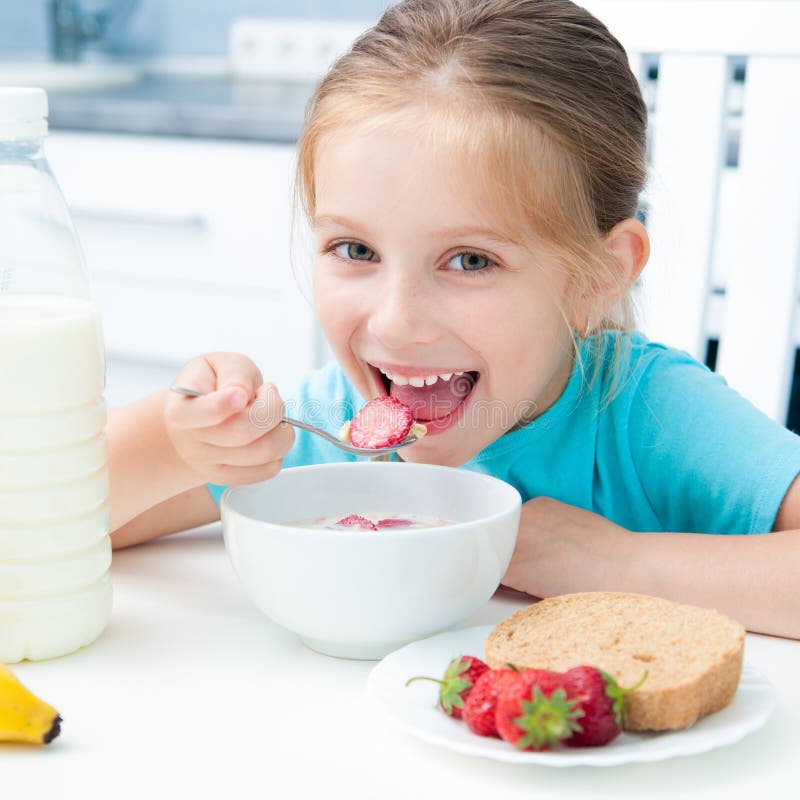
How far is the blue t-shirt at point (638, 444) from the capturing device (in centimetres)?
111

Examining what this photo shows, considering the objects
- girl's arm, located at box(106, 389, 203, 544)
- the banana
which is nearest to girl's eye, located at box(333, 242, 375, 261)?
girl's arm, located at box(106, 389, 203, 544)

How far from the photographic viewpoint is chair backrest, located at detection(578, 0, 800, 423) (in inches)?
52.0


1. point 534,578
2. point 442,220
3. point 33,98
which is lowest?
point 534,578

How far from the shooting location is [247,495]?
882 millimetres

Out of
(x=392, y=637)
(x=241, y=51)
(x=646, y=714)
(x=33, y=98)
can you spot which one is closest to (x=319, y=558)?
(x=392, y=637)

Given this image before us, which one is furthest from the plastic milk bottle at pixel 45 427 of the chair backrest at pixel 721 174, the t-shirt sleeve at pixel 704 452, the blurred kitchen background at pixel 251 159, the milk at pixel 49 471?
the chair backrest at pixel 721 174

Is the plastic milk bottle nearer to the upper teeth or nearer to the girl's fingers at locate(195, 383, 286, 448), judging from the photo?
the girl's fingers at locate(195, 383, 286, 448)

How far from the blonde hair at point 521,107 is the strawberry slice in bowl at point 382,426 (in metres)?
0.19

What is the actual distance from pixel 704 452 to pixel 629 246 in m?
0.21

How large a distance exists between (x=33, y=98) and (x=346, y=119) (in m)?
0.37

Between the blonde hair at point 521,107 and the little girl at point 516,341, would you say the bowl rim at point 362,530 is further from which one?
the blonde hair at point 521,107

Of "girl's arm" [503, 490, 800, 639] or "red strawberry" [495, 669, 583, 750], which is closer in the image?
"red strawberry" [495, 669, 583, 750]

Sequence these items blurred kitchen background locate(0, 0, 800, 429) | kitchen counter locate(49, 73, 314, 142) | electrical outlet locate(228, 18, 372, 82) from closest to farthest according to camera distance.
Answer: blurred kitchen background locate(0, 0, 800, 429) < kitchen counter locate(49, 73, 314, 142) < electrical outlet locate(228, 18, 372, 82)

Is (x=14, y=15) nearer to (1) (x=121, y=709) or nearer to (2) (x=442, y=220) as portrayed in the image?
(2) (x=442, y=220)
